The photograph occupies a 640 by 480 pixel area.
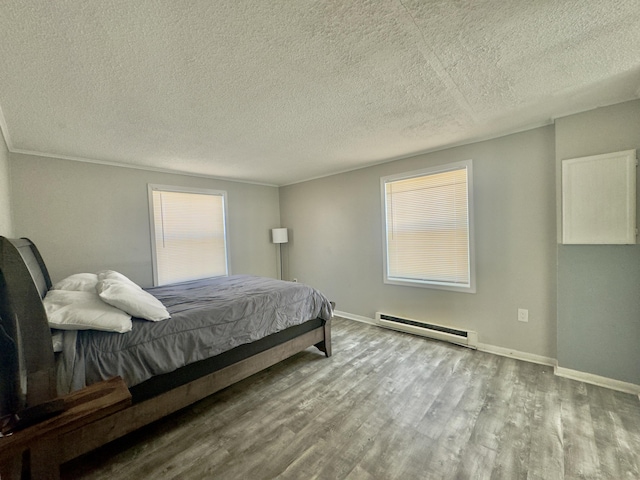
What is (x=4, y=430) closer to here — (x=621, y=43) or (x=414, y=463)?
(x=414, y=463)

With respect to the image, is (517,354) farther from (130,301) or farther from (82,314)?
(82,314)

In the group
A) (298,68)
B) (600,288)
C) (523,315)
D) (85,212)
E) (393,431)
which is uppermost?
(298,68)

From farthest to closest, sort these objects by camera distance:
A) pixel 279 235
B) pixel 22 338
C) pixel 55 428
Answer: pixel 279 235, pixel 22 338, pixel 55 428

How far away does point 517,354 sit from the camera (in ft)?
8.77

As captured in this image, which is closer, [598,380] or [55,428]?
[55,428]

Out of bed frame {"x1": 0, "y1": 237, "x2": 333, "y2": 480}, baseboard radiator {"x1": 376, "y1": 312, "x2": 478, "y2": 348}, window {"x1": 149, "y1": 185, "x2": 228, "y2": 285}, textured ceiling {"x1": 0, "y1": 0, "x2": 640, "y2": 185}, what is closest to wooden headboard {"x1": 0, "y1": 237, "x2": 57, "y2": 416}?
bed frame {"x1": 0, "y1": 237, "x2": 333, "y2": 480}

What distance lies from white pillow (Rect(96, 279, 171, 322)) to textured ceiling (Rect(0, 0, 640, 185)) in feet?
4.22

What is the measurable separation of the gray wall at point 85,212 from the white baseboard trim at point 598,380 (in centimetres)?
470

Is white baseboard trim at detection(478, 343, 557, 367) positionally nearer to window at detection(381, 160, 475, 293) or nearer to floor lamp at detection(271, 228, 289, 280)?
window at detection(381, 160, 475, 293)

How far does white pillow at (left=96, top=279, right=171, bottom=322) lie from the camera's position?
1.69m

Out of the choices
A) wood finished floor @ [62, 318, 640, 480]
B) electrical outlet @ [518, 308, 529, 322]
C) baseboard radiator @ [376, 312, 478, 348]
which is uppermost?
electrical outlet @ [518, 308, 529, 322]

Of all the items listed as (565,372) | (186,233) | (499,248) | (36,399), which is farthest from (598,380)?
(186,233)

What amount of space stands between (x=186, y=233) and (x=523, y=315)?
Answer: 4.37m

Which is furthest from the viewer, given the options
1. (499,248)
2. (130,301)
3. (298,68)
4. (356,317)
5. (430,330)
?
(356,317)
